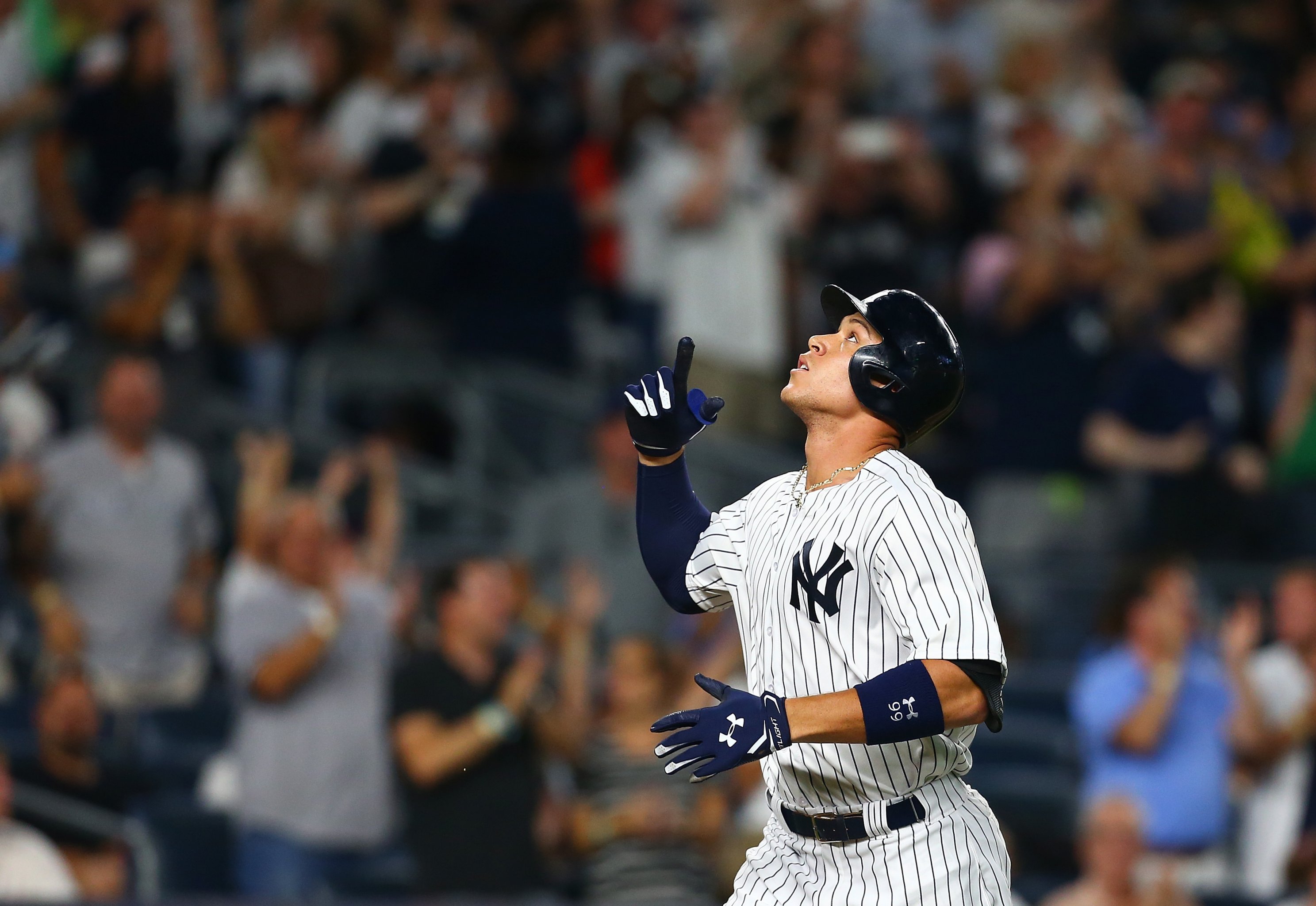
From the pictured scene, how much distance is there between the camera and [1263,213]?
9.02m

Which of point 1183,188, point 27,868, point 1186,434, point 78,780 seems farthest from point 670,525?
point 1183,188

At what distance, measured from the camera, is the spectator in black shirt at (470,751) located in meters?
5.89

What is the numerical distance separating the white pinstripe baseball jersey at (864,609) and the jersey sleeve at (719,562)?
0.39 feet

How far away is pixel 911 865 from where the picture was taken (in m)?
3.18

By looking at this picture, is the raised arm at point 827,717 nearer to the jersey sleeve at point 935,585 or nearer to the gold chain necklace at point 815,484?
the jersey sleeve at point 935,585

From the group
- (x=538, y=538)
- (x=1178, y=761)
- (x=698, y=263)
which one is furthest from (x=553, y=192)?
(x=1178, y=761)

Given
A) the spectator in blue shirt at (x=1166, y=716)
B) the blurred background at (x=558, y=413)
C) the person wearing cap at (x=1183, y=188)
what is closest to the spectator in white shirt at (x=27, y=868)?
the blurred background at (x=558, y=413)

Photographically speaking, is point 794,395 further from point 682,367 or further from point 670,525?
point 670,525

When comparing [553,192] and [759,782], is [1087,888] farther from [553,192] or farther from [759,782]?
[553,192]

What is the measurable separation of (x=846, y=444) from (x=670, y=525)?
0.43 m

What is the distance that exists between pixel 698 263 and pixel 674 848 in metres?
3.27

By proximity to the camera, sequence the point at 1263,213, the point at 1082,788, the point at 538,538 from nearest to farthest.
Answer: the point at 1082,788 < the point at 538,538 < the point at 1263,213

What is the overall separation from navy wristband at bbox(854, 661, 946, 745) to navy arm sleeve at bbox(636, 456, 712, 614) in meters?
0.71

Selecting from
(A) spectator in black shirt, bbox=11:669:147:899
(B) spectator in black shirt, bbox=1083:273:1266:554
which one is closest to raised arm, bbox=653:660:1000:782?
(A) spectator in black shirt, bbox=11:669:147:899
